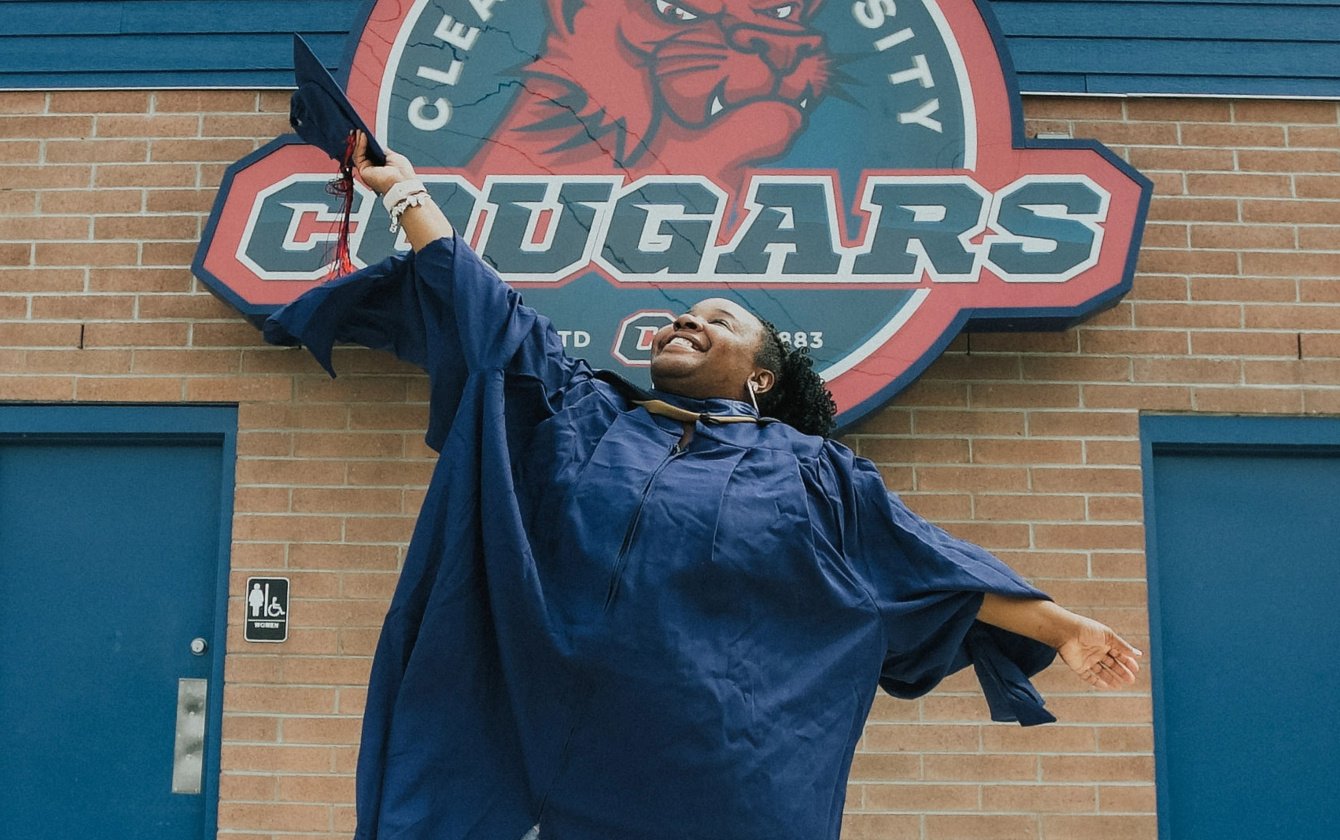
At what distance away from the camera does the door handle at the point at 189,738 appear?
4.07 m

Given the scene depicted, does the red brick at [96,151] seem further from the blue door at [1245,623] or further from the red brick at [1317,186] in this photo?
the red brick at [1317,186]

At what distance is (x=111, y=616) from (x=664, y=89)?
2.38 meters

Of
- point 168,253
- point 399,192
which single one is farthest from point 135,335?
point 399,192

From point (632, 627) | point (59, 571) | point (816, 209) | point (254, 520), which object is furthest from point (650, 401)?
point (59, 571)

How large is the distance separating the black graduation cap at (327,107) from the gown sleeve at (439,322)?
25 centimetres

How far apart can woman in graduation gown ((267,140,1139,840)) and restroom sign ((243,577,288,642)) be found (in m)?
1.46

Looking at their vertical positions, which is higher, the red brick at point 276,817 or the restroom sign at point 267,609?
the restroom sign at point 267,609

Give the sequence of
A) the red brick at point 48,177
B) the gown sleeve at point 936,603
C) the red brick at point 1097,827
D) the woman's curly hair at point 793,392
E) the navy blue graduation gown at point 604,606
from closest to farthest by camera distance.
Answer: the navy blue graduation gown at point 604,606 < the gown sleeve at point 936,603 < the woman's curly hair at point 793,392 < the red brick at point 1097,827 < the red brick at point 48,177

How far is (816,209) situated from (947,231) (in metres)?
0.39

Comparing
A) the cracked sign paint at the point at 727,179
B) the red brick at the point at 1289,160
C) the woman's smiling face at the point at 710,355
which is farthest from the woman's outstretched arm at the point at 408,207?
the red brick at the point at 1289,160

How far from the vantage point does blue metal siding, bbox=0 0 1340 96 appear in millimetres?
4281

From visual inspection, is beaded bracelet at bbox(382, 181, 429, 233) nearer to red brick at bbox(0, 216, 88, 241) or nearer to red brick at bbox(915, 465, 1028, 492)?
red brick at bbox(915, 465, 1028, 492)

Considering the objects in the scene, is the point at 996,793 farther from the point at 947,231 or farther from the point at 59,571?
the point at 59,571


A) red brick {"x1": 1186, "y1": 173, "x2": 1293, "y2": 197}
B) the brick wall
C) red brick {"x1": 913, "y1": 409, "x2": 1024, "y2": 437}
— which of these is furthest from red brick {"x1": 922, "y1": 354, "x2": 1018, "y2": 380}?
red brick {"x1": 1186, "y1": 173, "x2": 1293, "y2": 197}
